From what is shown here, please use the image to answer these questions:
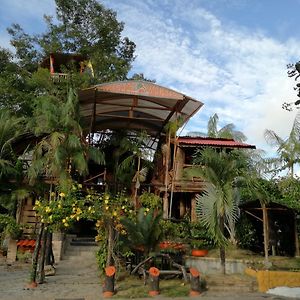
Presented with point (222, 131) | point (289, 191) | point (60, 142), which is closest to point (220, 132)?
point (222, 131)

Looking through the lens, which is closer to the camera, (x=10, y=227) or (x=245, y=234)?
(x=245, y=234)

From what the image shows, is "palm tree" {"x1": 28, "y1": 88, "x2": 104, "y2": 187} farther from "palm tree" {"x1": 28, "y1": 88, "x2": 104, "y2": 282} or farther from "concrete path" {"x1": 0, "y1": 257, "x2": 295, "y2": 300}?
"concrete path" {"x1": 0, "y1": 257, "x2": 295, "y2": 300}

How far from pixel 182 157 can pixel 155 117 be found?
7.80ft

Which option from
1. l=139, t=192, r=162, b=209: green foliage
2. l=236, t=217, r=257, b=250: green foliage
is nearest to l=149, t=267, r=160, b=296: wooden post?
l=139, t=192, r=162, b=209: green foliage

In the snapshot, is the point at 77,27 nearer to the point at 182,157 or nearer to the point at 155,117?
the point at 155,117

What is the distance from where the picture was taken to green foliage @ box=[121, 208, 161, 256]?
10.2 meters

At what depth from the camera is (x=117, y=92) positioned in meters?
14.1

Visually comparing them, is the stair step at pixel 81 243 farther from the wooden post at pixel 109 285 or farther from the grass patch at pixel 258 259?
the wooden post at pixel 109 285

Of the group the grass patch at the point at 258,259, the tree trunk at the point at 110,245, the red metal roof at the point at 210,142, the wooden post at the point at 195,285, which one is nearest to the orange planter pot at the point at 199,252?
the grass patch at the point at 258,259

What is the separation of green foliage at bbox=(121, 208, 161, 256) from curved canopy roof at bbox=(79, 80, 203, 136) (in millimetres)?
5622

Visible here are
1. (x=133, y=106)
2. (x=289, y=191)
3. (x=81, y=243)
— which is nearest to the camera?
(x=289, y=191)

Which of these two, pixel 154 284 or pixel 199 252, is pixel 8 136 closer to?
pixel 199 252

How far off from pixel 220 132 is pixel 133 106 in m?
8.91

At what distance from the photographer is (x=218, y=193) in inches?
428
